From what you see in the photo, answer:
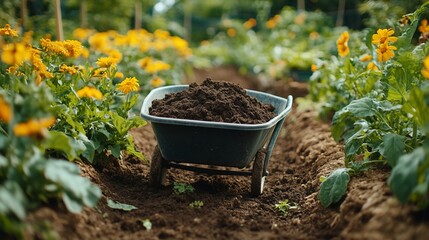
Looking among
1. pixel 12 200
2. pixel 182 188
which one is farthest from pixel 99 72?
pixel 12 200

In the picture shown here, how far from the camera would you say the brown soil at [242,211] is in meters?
2.36

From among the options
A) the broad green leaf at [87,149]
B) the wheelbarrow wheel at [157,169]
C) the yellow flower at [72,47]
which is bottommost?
the wheelbarrow wheel at [157,169]

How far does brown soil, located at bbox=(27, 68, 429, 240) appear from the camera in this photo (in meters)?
2.36

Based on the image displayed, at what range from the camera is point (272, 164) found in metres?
4.47

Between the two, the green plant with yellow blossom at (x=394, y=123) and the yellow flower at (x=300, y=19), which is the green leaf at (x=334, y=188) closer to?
the green plant with yellow blossom at (x=394, y=123)

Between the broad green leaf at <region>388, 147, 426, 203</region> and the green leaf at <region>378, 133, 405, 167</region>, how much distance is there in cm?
44

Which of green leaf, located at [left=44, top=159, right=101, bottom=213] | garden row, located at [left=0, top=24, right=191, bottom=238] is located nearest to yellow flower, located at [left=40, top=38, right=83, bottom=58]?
garden row, located at [left=0, top=24, right=191, bottom=238]

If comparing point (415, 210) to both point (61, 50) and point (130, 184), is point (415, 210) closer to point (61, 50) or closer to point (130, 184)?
point (130, 184)

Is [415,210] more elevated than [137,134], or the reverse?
[415,210]

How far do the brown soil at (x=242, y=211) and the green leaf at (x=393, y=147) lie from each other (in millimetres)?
158

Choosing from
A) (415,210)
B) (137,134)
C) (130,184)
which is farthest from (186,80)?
(415,210)

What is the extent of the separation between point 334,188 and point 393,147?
44 cm

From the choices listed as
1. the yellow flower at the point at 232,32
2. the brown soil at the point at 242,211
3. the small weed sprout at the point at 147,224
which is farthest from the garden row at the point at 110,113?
the yellow flower at the point at 232,32

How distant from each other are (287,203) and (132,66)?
2.71m
